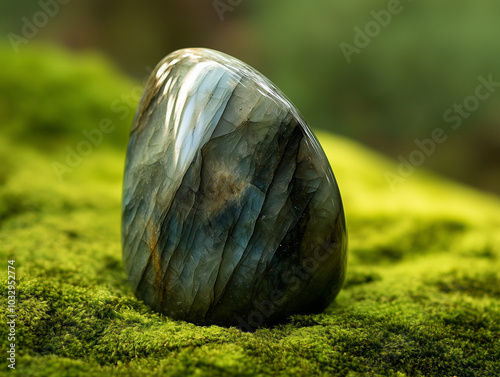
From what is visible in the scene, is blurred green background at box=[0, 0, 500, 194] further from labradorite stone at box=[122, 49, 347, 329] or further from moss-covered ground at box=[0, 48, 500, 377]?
labradorite stone at box=[122, 49, 347, 329]

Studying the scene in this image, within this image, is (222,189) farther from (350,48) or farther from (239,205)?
(350,48)

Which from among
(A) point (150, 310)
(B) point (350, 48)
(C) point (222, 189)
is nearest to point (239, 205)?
(C) point (222, 189)

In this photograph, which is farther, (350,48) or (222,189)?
(350,48)

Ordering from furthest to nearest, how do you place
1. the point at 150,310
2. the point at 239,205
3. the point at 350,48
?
the point at 350,48, the point at 150,310, the point at 239,205

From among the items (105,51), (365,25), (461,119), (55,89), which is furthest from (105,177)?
(461,119)

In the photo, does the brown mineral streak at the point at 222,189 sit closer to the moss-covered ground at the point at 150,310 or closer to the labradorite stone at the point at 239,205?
the labradorite stone at the point at 239,205

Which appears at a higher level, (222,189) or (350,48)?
(350,48)
